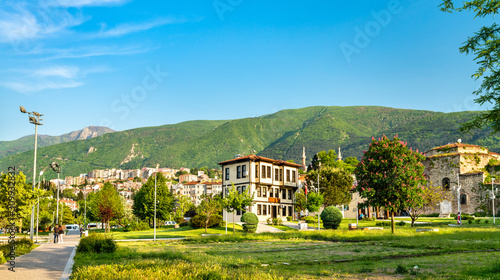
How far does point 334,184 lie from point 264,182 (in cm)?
1216

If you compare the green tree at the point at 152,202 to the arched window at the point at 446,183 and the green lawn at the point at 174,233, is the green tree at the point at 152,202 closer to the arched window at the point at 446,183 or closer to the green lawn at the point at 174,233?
the green lawn at the point at 174,233

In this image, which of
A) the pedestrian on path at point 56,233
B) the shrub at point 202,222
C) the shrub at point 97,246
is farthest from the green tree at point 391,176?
the pedestrian on path at point 56,233

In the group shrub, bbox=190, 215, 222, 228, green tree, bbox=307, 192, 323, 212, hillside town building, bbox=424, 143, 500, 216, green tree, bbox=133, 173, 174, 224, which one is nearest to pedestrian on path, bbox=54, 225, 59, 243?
shrub, bbox=190, 215, 222, 228

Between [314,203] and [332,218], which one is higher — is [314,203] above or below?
above

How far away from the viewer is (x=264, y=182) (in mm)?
64688

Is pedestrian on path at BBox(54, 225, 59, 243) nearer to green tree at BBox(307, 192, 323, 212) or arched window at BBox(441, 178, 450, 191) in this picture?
green tree at BBox(307, 192, 323, 212)

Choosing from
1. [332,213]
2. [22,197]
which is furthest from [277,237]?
[22,197]

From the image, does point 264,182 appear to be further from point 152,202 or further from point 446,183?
point 446,183

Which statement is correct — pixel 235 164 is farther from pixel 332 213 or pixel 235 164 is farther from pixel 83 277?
pixel 83 277

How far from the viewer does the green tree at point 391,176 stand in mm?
35438

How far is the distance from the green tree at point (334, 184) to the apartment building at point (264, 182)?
4954mm

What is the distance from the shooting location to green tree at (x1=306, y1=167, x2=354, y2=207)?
66.1 meters

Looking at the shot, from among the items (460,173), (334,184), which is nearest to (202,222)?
(334,184)

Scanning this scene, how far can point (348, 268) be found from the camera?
1411 cm
